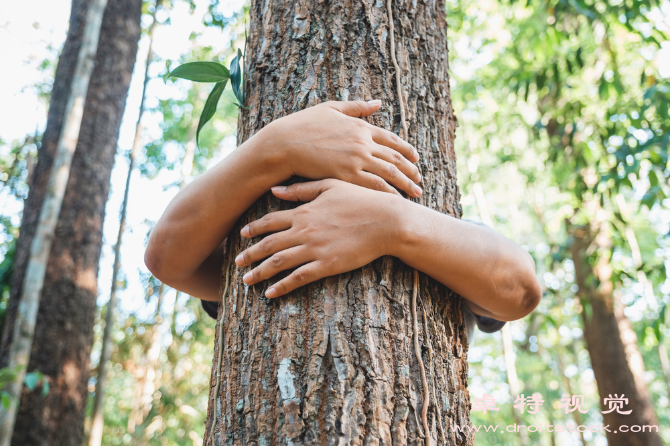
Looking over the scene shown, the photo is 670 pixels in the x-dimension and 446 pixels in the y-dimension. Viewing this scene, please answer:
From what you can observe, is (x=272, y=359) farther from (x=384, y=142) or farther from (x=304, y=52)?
(x=304, y=52)

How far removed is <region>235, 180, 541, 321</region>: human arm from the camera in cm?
92

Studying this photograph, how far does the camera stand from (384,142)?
1.06m

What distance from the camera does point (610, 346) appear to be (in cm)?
457

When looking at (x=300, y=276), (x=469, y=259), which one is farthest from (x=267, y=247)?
(x=469, y=259)

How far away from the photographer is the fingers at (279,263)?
923 mm

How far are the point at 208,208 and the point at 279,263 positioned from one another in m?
0.25

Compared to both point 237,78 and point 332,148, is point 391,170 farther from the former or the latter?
point 237,78

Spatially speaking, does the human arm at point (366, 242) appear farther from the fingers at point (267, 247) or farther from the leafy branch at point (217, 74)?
the leafy branch at point (217, 74)

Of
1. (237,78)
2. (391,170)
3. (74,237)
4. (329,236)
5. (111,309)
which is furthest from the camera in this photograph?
(111,309)

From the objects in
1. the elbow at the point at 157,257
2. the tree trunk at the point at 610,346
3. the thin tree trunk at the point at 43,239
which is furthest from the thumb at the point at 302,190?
the tree trunk at the point at 610,346

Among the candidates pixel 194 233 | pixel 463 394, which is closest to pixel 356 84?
pixel 194 233

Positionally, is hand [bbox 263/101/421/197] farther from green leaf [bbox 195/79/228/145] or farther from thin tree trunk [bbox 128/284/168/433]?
thin tree trunk [bbox 128/284/168/433]

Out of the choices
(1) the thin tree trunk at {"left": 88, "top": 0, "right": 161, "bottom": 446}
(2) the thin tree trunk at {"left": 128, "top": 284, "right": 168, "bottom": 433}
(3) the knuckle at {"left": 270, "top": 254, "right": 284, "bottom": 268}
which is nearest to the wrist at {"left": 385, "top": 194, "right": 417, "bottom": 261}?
(3) the knuckle at {"left": 270, "top": 254, "right": 284, "bottom": 268}

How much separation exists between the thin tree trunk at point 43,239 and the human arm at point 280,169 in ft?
6.81
